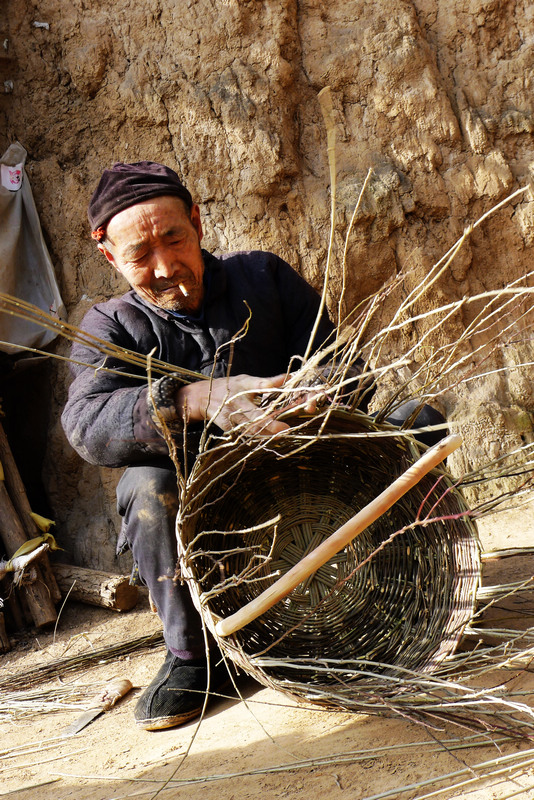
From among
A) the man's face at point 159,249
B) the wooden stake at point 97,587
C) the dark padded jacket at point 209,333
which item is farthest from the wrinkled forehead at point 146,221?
the wooden stake at point 97,587

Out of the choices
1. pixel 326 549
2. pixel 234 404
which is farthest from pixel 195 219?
pixel 326 549

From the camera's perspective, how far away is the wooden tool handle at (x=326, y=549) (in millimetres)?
1289

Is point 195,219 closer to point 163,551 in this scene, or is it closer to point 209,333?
point 209,333

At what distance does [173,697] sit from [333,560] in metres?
0.57

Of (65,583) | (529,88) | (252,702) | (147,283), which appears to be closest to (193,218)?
(147,283)

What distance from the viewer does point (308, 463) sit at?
A: 196cm

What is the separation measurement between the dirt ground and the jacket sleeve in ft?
2.20

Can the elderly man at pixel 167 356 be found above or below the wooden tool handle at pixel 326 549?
above

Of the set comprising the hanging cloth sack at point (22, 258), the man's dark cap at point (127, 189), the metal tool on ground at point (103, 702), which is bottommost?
the metal tool on ground at point (103, 702)

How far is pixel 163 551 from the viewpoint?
1853 millimetres

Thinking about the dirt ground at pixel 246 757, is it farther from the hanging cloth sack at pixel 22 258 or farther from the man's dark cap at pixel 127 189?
the hanging cloth sack at pixel 22 258

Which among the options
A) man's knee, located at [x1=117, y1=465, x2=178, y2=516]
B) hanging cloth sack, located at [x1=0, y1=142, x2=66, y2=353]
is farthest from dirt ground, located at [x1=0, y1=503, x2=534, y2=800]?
hanging cloth sack, located at [x1=0, y1=142, x2=66, y2=353]

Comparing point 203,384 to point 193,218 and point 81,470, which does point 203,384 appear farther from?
point 81,470

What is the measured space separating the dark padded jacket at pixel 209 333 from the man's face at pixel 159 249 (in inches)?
3.8
